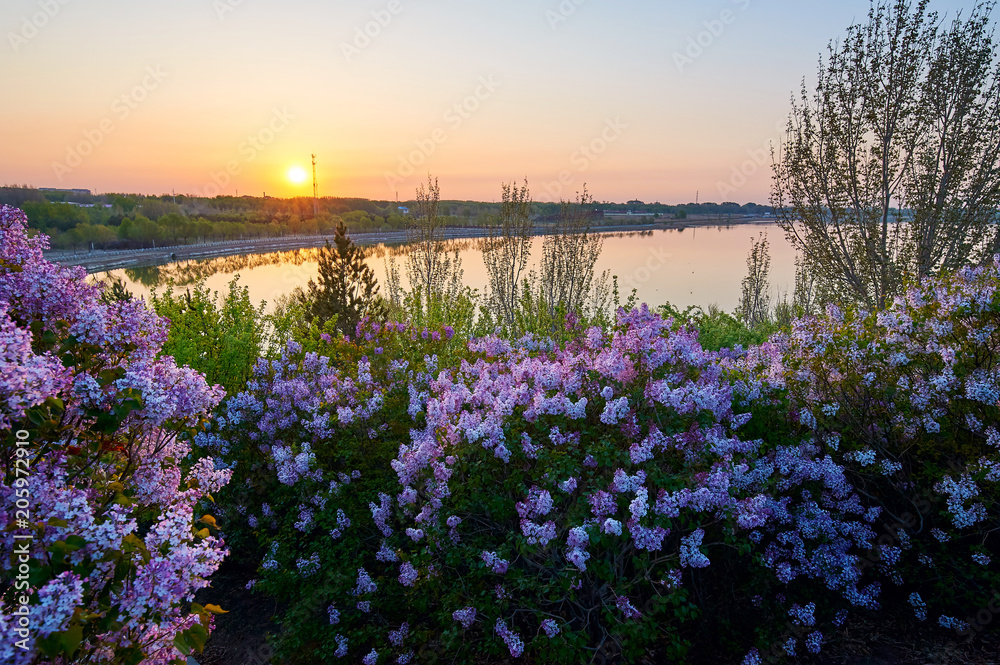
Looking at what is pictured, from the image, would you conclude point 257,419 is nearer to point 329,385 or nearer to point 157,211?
point 329,385

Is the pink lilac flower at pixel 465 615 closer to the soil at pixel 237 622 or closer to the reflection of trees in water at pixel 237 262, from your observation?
the soil at pixel 237 622

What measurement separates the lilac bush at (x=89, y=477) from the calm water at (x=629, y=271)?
78.3ft

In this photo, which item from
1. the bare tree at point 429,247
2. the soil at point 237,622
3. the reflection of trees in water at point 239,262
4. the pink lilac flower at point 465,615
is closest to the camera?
the pink lilac flower at point 465,615

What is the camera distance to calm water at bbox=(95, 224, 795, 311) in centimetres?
3319

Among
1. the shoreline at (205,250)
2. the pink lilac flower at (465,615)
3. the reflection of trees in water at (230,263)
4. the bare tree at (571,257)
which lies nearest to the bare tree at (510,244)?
the bare tree at (571,257)

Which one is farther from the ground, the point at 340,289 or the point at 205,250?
the point at 340,289

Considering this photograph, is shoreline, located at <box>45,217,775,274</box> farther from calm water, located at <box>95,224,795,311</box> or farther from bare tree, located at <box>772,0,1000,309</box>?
bare tree, located at <box>772,0,1000,309</box>

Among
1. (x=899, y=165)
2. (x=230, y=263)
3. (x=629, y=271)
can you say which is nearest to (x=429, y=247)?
(x=899, y=165)

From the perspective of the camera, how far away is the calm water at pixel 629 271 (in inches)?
1307

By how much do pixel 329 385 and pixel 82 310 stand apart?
8.94 ft

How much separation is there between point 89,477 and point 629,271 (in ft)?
130

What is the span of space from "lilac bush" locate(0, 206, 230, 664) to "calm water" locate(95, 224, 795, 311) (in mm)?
23861

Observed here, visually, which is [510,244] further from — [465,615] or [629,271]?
[629,271]

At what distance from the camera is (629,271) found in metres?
40.0
